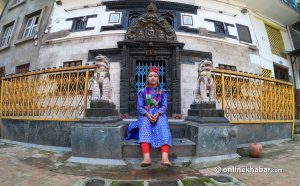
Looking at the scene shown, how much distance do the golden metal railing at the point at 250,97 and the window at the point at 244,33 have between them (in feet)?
15.5

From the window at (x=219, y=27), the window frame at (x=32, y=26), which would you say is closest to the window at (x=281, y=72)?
→ the window at (x=219, y=27)

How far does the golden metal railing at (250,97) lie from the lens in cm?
535

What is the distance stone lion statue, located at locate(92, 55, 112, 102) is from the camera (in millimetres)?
4336

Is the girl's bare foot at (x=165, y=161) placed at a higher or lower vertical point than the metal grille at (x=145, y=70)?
lower

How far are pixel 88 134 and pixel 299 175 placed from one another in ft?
13.0

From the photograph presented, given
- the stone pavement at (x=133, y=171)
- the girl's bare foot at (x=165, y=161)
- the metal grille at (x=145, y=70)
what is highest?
the metal grille at (x=145, y=70)

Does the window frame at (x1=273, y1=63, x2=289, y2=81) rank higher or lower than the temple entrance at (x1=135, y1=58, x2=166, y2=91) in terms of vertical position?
higher

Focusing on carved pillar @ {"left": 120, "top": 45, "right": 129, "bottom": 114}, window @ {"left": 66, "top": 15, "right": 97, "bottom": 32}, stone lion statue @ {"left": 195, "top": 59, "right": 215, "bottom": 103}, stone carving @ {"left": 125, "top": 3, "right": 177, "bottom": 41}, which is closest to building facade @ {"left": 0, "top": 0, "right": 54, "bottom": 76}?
window @ {"left": 66, "top": 15, "right": 97, "bottom": 32}

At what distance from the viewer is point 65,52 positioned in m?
9.31

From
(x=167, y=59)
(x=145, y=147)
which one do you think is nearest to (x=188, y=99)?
(x=167, y=59)

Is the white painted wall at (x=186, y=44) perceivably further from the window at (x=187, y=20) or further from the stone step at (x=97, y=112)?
the stone step at (x=97, y=112)

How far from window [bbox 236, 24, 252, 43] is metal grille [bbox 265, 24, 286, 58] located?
2.98 metres

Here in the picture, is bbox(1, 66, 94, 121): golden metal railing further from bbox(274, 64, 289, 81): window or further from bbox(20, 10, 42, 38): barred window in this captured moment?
bbox(274, 64, 289, 81): window

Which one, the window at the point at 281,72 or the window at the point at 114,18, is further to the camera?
the window at the point at 281,72
